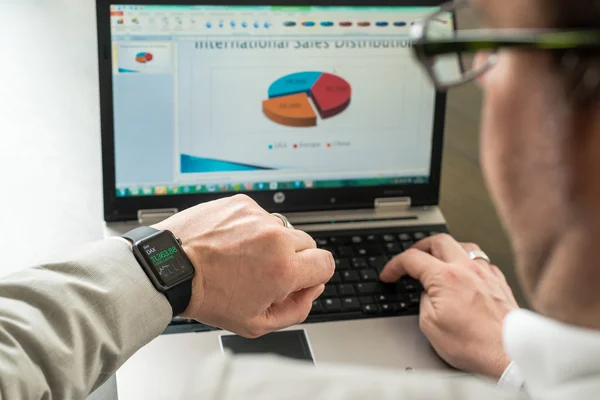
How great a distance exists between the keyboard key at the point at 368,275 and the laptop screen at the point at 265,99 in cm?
18

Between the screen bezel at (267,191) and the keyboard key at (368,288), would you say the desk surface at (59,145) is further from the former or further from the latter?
the keyboard key at (368,288)

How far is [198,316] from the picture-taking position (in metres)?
0.85

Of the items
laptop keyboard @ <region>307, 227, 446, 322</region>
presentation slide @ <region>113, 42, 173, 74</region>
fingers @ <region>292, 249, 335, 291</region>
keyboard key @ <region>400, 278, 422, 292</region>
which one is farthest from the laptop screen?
fingers @ <region>292, 249, 335, 291</region>

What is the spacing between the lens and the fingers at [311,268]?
862 millimetres

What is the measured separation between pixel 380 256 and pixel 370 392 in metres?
0.66

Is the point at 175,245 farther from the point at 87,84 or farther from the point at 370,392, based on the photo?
the point at 87,84

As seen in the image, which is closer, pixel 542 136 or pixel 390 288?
pixel 542 136

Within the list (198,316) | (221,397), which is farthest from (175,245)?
(221,397)

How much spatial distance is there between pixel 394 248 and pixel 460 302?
0.19 meters

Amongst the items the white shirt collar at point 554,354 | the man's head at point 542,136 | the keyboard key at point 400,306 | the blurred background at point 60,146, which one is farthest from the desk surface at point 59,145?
the man's head at point 542,136

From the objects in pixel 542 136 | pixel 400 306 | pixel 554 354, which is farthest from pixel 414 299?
pixel 542 136

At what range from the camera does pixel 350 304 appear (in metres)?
1.01

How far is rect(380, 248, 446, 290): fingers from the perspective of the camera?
1017 mm

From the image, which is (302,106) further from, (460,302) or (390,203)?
(460,302)
